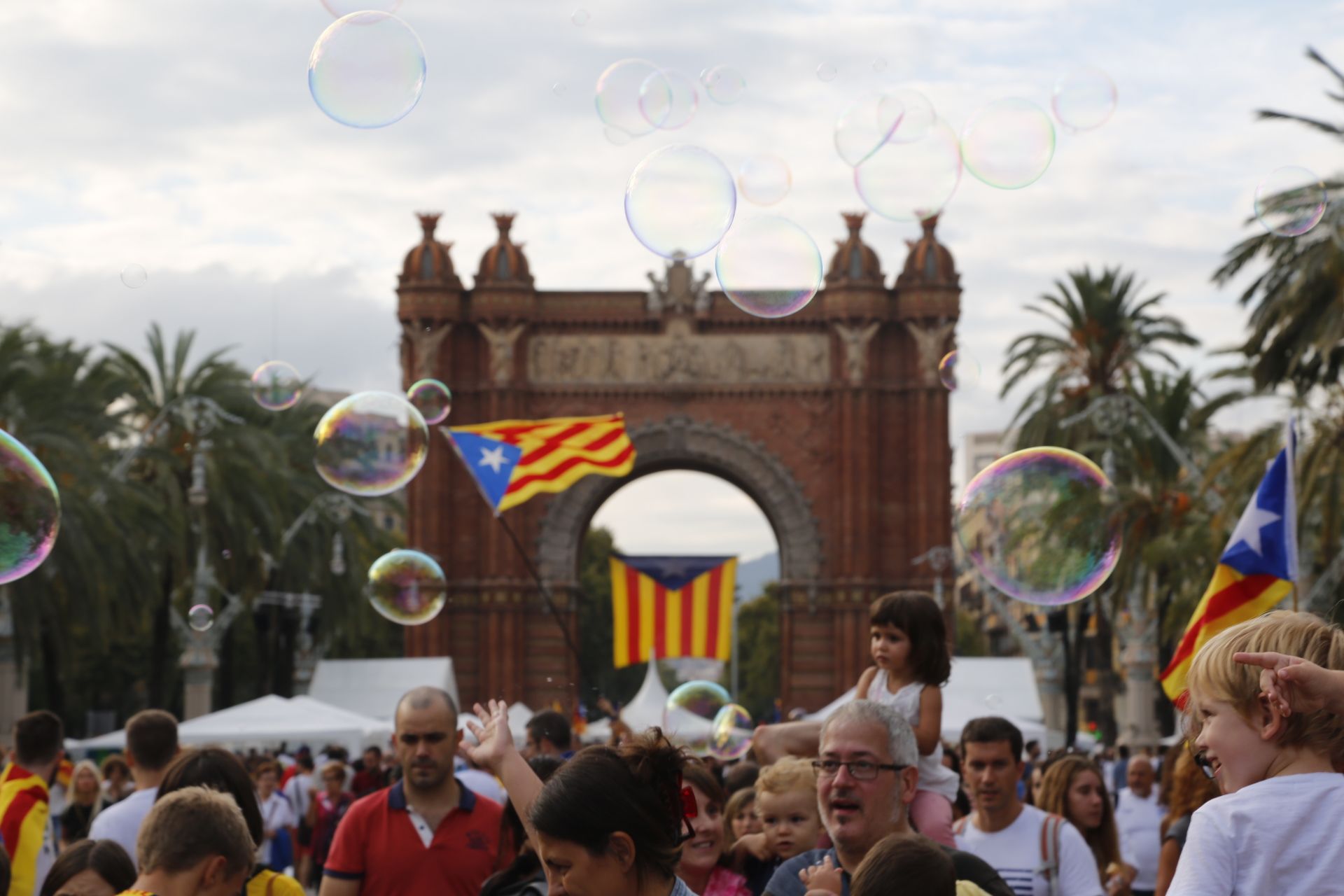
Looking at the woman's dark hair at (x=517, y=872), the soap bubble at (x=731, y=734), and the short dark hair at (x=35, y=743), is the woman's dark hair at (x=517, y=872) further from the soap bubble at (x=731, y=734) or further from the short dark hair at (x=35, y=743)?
the short dark hair at (x=35, y=743)

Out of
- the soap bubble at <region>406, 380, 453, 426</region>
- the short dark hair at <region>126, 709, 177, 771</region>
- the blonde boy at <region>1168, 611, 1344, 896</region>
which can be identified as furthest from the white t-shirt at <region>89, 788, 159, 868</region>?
the soap bubble at <region>406, 380, 453, 426</region>

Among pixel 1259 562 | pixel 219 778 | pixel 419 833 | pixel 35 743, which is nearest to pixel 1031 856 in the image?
pixel 419 833

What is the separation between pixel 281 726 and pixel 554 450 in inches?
217

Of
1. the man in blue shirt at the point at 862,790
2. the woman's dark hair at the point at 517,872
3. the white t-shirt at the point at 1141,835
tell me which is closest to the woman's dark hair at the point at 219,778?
the woman's dark hair at the point at 517,872

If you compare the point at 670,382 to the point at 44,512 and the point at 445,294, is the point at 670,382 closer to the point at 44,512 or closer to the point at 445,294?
the point at 445,294

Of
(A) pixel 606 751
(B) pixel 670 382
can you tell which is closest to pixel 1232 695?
(A) pixel 606 751

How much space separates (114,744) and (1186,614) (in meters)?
17.5

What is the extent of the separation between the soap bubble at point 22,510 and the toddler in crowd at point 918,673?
3741 mm

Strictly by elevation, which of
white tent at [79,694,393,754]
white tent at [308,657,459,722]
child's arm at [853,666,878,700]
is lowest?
white tent at [308,657,459,722]

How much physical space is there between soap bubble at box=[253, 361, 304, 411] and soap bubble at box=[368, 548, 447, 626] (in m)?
5.35

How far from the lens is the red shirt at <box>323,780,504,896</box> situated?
6285mm

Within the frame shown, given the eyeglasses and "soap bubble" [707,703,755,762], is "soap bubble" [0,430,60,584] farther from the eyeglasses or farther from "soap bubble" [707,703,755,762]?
the eyeglasses

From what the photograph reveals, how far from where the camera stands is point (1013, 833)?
6.69 m

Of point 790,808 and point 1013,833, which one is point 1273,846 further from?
point 1013,833
